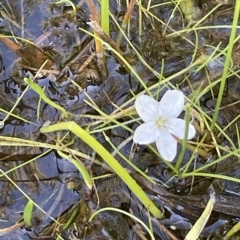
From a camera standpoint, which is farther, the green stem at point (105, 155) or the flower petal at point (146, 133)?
the flower petal at point (146, 133)

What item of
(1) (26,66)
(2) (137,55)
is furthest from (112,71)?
(1) (26,66)

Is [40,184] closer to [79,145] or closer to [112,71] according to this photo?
[79,145]

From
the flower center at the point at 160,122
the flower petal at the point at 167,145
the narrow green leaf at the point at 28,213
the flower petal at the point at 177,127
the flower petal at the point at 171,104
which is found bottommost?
the narrow green leaf at the point at 28,213

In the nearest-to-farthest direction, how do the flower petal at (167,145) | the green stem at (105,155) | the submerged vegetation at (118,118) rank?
1. the green stem at (105,155)
2. the flower petal at (167,145)
3. the submerged vegetation at (118,118)

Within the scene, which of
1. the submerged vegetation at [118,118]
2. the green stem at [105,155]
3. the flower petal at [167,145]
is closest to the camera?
the green stem at [105,155]

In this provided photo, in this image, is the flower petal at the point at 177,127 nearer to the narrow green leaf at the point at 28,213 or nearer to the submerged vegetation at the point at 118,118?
the submerged vegetation at the point at 118,118

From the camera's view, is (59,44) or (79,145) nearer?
(79,145)

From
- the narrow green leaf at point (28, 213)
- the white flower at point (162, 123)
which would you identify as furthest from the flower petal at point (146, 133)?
the narrow green leaf at point (28, 213)

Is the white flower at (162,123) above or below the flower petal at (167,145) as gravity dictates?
above

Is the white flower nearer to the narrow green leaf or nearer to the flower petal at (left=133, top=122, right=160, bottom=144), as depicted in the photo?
the flower petal at (left=133, top=122, right=160, bottom=144)
